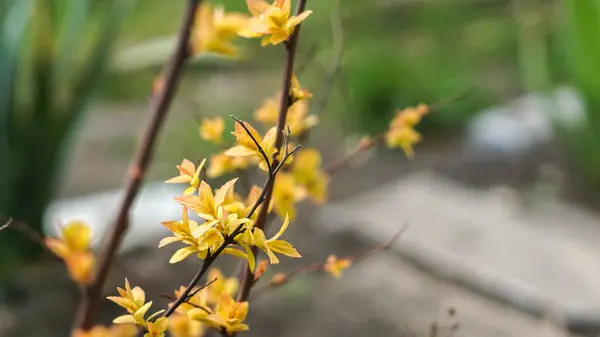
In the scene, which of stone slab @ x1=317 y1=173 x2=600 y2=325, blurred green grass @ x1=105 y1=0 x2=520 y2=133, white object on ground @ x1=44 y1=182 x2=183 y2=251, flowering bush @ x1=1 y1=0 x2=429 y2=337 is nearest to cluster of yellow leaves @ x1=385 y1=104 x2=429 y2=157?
flowering bush @ x1=1 y1=0 x2=429 y2=337

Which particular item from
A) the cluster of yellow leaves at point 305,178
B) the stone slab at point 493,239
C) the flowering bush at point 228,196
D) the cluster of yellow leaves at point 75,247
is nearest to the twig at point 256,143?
the flowering bush at point 228,196

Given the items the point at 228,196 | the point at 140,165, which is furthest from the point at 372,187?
the point at 228,196

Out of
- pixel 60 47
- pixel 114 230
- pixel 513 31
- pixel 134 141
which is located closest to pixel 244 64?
pixel 134 141

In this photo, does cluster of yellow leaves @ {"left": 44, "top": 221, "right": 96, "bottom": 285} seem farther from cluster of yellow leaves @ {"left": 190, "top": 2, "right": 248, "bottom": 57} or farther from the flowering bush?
cluster of yellow leaves @ {"left": 190, "top": 2, "right": 248, "bottom": 57}

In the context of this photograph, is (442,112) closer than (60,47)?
No

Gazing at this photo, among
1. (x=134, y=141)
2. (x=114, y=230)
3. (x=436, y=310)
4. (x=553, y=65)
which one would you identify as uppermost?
(x=114, y=230)

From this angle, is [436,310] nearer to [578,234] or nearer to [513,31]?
[578,234]

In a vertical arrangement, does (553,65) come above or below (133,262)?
above

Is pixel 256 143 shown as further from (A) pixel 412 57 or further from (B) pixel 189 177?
(A) pixel 412 57
